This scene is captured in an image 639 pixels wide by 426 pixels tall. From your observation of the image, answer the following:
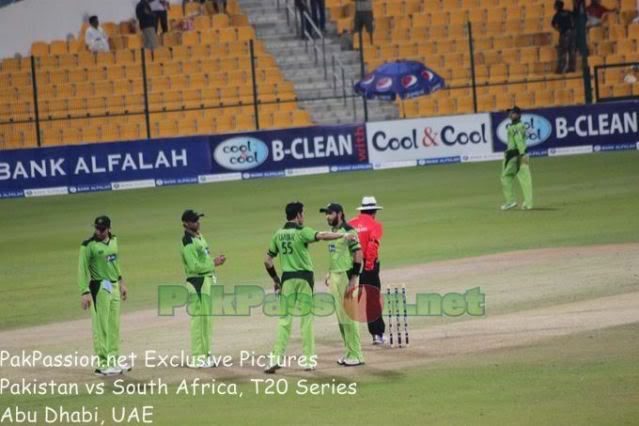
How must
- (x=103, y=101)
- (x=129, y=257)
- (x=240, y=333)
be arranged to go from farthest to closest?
(x=103, y=101) → (x=129, y=257) → (x=240, y=333)

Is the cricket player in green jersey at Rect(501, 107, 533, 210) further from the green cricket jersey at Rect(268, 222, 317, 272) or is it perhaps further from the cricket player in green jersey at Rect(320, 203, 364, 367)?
the green cricket jersey at Rect(268, 222, 317, 272)

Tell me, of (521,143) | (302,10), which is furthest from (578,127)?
(521,143)

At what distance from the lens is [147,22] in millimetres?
43188

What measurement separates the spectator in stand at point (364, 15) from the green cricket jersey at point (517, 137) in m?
14.8

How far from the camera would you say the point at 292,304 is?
17141 mm

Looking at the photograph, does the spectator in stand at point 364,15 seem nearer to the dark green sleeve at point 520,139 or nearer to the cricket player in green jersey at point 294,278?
the dark green sleeve at point 520,139

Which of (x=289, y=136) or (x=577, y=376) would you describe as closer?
(x=577, y=376)

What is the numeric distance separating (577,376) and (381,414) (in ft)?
8.77

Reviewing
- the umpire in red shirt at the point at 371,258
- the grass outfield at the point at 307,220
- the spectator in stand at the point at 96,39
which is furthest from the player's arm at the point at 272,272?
the spectator in stand at the point at 96,39

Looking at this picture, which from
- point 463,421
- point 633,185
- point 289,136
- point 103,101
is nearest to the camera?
point 463,421

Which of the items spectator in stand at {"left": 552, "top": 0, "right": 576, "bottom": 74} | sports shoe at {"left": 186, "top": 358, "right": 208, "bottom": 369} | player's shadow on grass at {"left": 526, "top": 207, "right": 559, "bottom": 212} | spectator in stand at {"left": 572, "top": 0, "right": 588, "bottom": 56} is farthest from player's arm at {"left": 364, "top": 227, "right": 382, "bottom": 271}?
spectator in stand at {"left": 552, "top": 0, "right": 576, "bottom": 74}

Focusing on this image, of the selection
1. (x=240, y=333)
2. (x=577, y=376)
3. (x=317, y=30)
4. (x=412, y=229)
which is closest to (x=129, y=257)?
(x=412, y=229)

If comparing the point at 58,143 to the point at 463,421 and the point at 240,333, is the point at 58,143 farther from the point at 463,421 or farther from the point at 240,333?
the point at 463,421

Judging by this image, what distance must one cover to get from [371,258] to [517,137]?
1187cm
